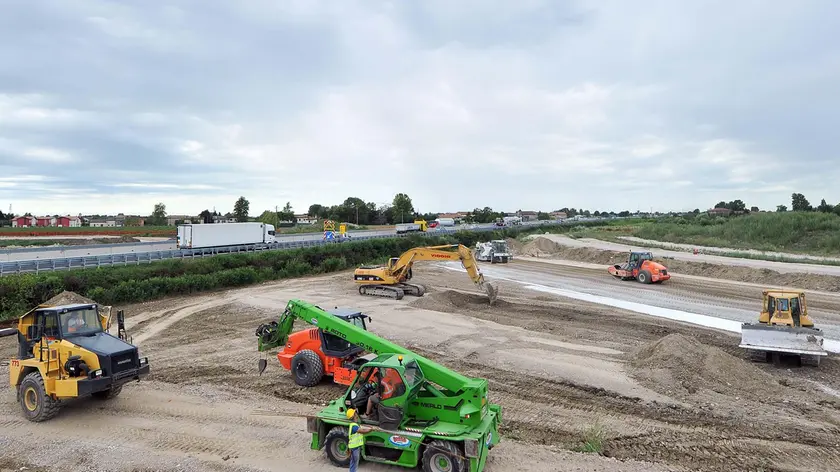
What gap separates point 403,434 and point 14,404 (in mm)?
9904

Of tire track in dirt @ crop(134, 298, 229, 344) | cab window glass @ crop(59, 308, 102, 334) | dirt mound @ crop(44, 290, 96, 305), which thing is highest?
cab window glass @ crop(59, 308, 102, 334)

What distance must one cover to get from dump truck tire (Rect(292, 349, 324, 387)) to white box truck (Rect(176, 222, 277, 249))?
30.4m

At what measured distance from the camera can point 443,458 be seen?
26.1 ft

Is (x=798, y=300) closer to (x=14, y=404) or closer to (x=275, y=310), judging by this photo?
(x=275, y=310)

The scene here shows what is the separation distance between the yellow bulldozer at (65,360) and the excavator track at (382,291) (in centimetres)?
1667

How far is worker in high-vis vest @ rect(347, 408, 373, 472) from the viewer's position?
7.33 metres

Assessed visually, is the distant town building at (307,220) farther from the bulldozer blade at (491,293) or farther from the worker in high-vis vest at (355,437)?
the worker in high-vis vest at (355,437)

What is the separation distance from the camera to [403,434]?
8.16m

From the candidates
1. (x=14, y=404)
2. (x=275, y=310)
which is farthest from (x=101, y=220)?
(x=14, y=404)

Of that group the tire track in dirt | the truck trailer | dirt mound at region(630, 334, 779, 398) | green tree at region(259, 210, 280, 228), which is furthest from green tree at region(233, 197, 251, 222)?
dirt mound at region(630, 334, 779, 398)

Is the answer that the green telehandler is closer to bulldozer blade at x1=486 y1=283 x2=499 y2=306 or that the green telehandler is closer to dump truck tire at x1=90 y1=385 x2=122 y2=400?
dump truck tire at x1=90 y1=385 x2=122 y2=400

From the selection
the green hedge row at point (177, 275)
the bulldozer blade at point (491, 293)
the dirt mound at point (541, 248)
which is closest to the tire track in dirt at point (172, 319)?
the green hedge row at point (177, 275)

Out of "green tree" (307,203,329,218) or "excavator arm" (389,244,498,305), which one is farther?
"green tree" (307,203,329,218)

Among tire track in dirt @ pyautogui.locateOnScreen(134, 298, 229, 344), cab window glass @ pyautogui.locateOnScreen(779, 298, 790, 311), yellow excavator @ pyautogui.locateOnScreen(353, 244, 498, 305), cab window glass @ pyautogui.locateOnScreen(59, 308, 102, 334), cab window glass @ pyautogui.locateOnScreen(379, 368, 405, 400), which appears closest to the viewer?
cab window glass @ pyautogui.locateOnScreen(379, 368, 405, 400)
